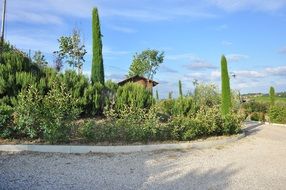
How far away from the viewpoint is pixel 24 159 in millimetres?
8984

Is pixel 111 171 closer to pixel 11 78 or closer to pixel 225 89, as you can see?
pixel 11 78

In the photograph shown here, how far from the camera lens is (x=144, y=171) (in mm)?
8422

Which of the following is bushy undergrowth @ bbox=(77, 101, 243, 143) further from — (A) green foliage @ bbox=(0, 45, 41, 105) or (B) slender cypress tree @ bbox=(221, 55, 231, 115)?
(B) slender cypress tree @ bbox=(221, 55, 231, 115)

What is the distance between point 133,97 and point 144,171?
6.62 meters

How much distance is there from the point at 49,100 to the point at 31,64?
16.5 feet

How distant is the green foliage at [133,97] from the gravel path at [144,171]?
4098 millimetres

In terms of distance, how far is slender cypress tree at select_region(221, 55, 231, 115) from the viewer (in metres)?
20.2

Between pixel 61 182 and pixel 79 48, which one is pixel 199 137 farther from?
pixel 79 48

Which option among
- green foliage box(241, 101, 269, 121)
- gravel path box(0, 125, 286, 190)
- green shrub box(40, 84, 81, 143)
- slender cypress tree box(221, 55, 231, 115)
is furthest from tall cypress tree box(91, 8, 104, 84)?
green foliage box(241, 101, 269, 121)

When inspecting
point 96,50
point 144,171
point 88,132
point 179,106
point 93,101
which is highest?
point 96,50

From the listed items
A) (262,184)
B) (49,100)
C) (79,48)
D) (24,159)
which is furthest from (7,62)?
(79,48)

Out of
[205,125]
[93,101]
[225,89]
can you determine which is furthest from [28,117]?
[225,89]

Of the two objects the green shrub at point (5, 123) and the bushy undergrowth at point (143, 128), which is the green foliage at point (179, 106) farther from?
the green shrub at point (5, 123)

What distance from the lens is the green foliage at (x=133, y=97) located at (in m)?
14.6
